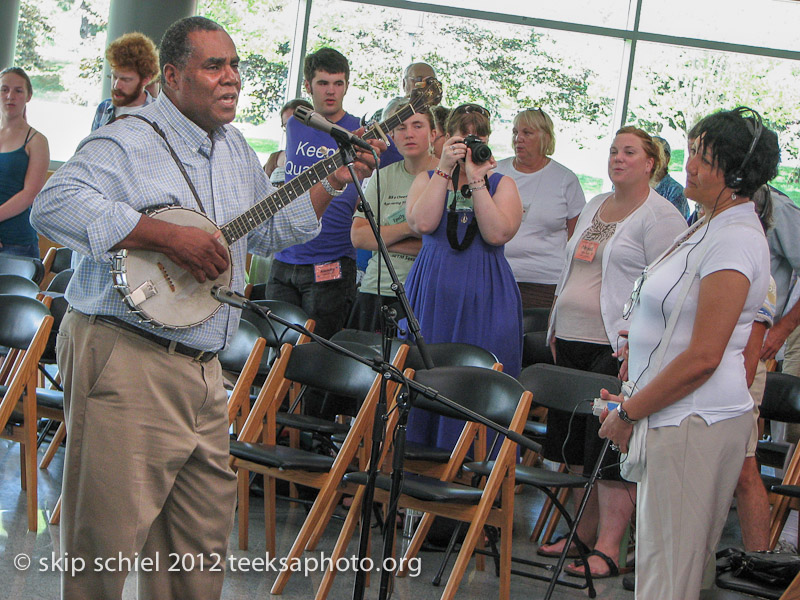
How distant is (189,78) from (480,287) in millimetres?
2107

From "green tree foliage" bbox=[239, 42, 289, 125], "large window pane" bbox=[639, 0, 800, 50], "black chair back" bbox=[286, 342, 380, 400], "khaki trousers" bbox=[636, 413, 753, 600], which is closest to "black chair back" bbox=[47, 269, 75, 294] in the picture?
"black chair back" bbox=[286, 342, 380, 400]

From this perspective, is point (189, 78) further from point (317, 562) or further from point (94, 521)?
point (317, 562)

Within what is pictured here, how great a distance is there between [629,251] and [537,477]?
118cm

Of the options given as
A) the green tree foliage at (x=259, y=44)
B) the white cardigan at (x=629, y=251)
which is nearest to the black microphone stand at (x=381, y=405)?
the white cardigan at (x=629, y=251)

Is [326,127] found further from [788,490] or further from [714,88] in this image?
Answer: [714,88]

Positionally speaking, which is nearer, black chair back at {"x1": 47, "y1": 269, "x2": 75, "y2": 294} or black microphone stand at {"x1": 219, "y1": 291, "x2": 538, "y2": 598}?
black microphone stand at {"x1": 219, "y1": 291, "x2": 538, "y2": 598}

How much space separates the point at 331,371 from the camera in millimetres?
4203

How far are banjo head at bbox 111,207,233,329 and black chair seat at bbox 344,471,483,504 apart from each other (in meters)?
1.14

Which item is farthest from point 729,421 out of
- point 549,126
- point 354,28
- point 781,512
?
point 354,28

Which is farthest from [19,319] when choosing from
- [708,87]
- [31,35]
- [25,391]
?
[708,87]

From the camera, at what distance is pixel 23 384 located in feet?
13.1

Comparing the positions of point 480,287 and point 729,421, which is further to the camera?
point 480,287

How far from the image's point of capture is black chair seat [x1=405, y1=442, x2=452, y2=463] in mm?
3868

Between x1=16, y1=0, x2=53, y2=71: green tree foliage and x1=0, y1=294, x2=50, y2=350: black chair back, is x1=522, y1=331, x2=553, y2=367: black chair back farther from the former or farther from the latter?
x1=16, y1=0, x2=53, y2=71: green tree foliage
